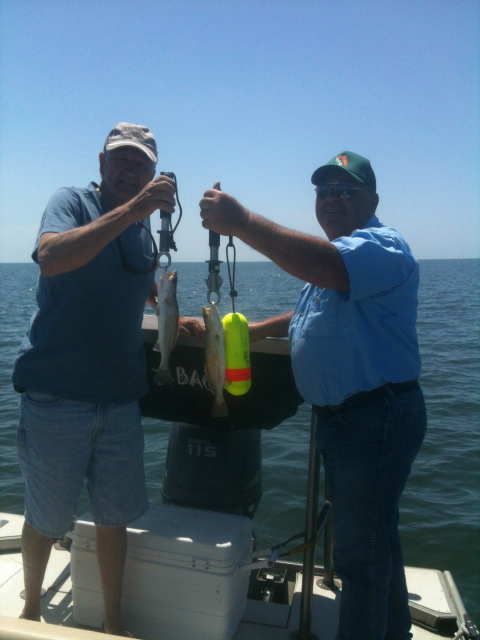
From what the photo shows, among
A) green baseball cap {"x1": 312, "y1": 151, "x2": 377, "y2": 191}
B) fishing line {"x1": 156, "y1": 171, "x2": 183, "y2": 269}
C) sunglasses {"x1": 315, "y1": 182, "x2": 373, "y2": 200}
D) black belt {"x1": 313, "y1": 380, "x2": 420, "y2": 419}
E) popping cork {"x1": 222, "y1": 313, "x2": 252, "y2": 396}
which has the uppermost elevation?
green baseball cap {"x1": 312, "y1": 151, "x2": 377, "y2": 191}

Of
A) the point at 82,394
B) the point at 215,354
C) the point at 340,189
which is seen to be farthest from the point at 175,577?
the point at 340,189

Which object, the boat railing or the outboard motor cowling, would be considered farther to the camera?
the outboard motor cowling

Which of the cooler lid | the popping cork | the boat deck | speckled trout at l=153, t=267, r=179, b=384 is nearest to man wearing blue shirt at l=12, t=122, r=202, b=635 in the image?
the cooler lid

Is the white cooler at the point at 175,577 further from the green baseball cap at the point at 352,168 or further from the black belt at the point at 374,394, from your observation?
the green baseball cap at the point at 352,168

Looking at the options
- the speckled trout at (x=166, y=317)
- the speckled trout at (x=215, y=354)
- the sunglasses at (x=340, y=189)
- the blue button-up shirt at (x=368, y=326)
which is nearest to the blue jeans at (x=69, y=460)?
the speckled trout at (x=166, y=317)

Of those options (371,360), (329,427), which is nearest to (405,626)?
(329,427)

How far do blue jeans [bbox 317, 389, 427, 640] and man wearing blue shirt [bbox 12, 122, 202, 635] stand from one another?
110cm

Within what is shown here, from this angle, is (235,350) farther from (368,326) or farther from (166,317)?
(368,326)

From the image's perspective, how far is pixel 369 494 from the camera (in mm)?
2395

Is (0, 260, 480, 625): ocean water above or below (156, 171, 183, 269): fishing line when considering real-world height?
below

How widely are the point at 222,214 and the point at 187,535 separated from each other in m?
1.63

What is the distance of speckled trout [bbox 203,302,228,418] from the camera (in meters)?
A: 2.71

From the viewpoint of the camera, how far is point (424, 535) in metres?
5.95

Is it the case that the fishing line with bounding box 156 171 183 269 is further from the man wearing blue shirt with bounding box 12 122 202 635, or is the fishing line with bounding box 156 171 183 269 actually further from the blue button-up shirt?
the blue button-up shirt
